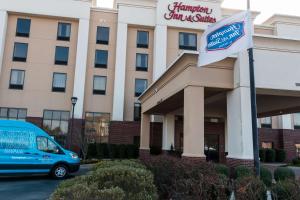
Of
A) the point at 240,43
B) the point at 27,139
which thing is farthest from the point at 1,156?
the point at 240,43

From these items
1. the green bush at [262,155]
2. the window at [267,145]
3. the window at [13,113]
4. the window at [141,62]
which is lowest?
the green bush at [262,155]

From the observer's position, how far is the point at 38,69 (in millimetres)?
29781

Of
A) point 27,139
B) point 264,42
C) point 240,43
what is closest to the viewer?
point 240,43

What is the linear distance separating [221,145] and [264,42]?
1519cm

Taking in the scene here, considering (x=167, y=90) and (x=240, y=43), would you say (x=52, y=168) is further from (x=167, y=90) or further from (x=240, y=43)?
(x=240, y=43)

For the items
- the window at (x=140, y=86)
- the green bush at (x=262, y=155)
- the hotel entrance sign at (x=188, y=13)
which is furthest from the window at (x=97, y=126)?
the green bush at (x=262, y=155)

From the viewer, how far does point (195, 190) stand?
6820 mm

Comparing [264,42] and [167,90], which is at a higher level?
[264,42]

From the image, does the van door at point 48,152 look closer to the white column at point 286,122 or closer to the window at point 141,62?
the window at point 141,62

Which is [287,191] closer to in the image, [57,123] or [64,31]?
[57,123]

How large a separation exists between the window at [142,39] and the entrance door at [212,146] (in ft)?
40.3

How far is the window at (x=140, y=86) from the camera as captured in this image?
30.9 m

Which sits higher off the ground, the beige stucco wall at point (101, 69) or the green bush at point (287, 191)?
the beige stucco wall at point (101, 69)

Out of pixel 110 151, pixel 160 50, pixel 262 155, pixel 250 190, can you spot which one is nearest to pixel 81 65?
pixel 160 50
